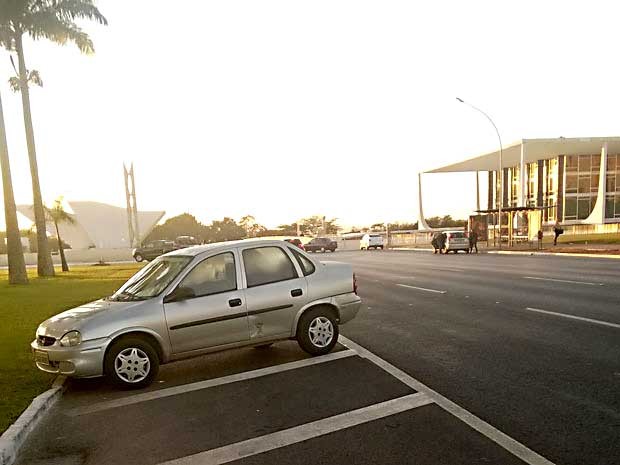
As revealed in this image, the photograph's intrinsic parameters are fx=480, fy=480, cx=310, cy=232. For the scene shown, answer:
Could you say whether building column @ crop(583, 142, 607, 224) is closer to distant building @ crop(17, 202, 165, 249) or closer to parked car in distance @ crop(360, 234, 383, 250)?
parked car in distance @ crop(360, 234, 383, 250)

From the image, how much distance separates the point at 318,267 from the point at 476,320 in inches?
142

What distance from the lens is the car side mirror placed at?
583 cm

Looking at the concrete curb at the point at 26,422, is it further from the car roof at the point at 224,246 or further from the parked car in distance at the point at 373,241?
the parked car in distance at the point at 373,241

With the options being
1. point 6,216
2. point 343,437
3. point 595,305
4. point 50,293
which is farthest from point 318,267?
point 6,216

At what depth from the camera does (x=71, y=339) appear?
5445mm

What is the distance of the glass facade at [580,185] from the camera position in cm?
5553

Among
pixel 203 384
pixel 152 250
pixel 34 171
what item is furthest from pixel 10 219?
pixel 152 250

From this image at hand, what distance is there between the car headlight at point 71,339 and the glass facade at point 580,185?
59.6m

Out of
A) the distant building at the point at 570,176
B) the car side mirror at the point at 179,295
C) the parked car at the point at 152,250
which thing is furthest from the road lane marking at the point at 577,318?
the distant building at the point at 570,176

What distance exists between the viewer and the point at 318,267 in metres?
7.00

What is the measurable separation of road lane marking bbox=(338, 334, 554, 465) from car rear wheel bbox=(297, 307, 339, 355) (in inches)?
24.8

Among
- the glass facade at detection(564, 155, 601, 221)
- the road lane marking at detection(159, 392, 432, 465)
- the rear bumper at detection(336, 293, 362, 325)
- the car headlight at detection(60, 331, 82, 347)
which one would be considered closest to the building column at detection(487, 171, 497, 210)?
the glass facade at detection(564, 155, 601, 221)

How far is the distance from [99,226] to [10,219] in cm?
5493

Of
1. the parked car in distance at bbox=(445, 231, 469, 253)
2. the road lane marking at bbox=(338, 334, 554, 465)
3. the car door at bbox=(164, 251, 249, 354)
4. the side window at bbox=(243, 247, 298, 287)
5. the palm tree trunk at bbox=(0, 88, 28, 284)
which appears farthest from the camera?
the parked car in distance at bbox=(445, 231, 469, 253)
